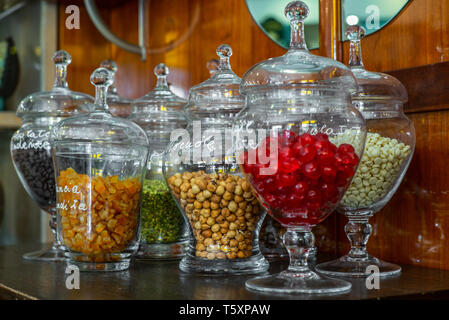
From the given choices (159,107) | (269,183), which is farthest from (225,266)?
(159,107)

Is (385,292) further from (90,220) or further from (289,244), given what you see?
(90,220)

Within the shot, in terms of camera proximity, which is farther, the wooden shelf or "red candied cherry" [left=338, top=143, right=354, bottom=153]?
the wooden shelf

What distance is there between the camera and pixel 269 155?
0.79 metres

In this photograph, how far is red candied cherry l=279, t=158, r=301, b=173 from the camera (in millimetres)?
775

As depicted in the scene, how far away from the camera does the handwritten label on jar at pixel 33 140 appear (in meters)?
1.19

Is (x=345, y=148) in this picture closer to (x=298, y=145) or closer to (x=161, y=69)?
(x=298, y=145)

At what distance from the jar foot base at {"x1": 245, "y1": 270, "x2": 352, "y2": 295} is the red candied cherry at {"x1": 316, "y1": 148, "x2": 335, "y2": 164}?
6.3 inches

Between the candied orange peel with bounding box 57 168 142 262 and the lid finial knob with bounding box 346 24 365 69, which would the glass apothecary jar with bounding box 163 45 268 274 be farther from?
the lid finial knob with bounding box 346 24 365 69

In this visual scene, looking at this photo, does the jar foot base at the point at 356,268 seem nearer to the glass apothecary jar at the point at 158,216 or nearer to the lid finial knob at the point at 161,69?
the glass apothecary jar at the point at 158,216

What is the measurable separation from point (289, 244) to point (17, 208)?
1.56 meters

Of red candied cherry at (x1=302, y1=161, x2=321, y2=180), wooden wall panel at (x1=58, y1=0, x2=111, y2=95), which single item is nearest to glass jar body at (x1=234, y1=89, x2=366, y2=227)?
red candied cherry at (x1=302, y1=161, x2=321, y2=180)

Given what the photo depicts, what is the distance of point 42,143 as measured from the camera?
119 cm

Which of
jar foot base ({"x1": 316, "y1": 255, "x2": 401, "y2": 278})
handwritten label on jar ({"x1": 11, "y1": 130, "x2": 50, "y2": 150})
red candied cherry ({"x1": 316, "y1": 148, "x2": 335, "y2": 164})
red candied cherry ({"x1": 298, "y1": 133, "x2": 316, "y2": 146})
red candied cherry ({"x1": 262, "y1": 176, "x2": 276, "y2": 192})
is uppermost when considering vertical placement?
handwritten label on jar ({"x1": 11, "y1": 130, "x2": 50, "y2": 150})

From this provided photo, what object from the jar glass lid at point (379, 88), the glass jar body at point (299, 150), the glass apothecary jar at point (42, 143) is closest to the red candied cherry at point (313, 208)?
the glass jar body at point (299, 150)
